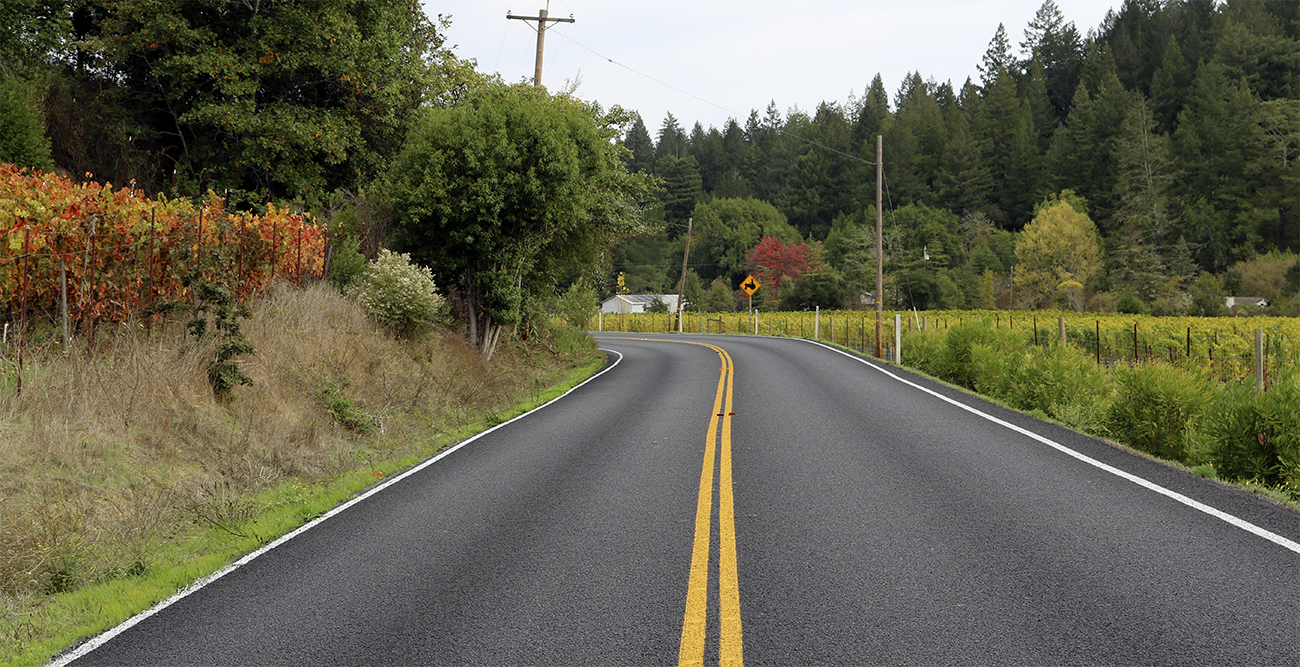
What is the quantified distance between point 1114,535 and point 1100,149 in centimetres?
10025

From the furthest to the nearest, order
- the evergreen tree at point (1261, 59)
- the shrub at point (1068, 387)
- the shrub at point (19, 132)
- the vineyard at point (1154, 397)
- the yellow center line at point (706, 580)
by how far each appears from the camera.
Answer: the evergreen tree at point (1261, 59)
the shrub at point (19, 132)
the shrub at point (1068, 387)
the vineyard at point (1154, 397)
the yellow center line at point (706, 580)

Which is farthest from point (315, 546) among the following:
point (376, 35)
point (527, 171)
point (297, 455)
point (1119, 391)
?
point (376, 35)

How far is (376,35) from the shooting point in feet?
65.9

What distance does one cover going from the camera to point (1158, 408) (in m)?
10.1

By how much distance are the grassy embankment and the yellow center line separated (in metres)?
3.54

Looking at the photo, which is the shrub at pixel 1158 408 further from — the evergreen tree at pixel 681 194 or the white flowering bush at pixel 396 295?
the evergreen tree at pixel 681 194

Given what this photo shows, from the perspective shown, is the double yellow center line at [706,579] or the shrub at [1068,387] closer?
the double yellow center line at [706,579]

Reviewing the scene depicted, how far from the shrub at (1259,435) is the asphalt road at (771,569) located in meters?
0.64

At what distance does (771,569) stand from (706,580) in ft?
1.64

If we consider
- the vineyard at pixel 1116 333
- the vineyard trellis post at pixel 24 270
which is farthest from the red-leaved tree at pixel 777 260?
the vineyard trellis post at pixel 24 270

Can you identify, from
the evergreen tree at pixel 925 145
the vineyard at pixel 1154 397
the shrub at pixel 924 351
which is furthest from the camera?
the evergreen tree at pixel 925 145

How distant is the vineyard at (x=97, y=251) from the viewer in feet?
30.1

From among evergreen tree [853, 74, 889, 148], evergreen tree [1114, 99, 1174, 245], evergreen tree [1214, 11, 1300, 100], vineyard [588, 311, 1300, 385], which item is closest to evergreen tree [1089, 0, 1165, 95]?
evergreen tree [1214, 11, 1300, 100]

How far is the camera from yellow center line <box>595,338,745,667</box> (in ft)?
13.1
